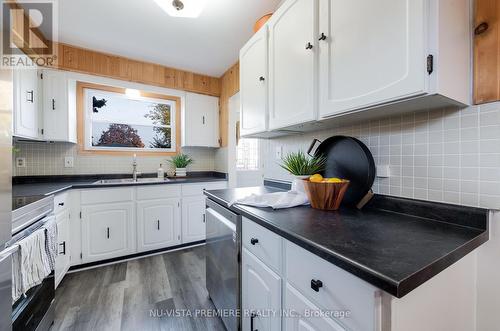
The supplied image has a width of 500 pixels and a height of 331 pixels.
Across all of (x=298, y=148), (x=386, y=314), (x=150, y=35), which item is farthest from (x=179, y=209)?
(x=386, y=314)

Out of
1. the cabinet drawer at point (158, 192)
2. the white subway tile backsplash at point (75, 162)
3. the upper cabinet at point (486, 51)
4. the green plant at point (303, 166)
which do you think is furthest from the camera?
the cabinet drawer at point (158, 192)

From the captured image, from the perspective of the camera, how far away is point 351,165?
119cm

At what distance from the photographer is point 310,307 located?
0.70 meters

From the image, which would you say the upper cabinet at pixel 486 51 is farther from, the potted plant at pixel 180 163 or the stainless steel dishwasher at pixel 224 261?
the potted plant at pixel 180 163

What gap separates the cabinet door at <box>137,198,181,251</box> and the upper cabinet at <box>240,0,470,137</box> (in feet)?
6.33

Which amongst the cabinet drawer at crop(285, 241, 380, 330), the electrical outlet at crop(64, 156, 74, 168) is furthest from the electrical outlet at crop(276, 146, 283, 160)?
the electrical outlet at crop(64, 156, 74, 168)

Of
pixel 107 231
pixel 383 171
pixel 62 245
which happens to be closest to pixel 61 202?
pixel 62 245

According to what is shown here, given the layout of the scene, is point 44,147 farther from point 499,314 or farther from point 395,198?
point 499,314

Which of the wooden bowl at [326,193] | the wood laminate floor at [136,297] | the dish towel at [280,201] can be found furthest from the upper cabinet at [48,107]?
the wooden bowl at [326,193]

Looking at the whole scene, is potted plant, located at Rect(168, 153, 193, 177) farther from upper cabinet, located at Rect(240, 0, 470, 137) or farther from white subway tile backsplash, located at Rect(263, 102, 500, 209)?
Answer: white subway tile backsplash, located at Rect(263, 102, 500, 209)

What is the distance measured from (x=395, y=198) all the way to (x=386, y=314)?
2.28ft

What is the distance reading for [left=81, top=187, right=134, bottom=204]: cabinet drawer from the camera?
2180mm

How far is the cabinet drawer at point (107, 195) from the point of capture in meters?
2.18

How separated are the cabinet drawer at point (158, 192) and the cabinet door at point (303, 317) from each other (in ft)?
6.91
